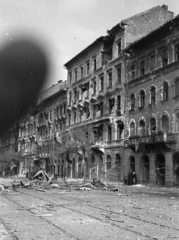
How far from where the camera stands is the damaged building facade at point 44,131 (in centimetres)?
5266

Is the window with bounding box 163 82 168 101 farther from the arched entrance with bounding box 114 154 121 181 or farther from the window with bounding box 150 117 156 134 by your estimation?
the arched entrance with bounding box 114 154 121 181

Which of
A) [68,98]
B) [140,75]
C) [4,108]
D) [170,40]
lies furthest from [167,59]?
[68,98]

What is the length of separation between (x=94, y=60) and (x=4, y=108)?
27.9 meters

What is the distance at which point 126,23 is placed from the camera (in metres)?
37.7

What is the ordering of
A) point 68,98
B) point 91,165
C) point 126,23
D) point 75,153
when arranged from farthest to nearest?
point 68,98, point 75,153, point 91,165, point 126,23

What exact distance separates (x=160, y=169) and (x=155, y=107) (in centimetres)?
550

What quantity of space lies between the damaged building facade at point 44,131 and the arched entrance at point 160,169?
19441mm

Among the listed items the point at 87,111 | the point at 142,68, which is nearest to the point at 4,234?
the point at 142,68

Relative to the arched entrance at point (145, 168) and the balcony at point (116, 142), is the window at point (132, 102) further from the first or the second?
the arched entrance at point (145, 168)

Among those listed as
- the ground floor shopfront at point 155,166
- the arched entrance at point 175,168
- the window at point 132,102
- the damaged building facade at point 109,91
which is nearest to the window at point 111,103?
the damaged building facade at point 109,91

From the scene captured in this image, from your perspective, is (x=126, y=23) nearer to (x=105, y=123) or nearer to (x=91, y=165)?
(x=105, y=123)

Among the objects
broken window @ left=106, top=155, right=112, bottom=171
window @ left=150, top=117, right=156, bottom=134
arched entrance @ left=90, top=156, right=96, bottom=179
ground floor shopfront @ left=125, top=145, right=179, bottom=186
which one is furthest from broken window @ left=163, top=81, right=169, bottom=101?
arched entrance @ left=90, top=156, right=96, bottom=179

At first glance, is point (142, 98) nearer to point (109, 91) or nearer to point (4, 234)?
point (109, 91)

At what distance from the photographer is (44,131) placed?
6059 centimetres
